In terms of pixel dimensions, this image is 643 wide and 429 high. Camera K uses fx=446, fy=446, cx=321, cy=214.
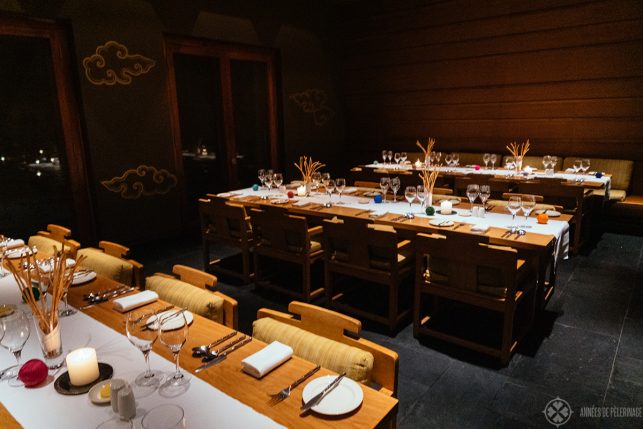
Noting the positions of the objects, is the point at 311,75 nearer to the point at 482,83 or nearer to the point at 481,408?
the point at 482,83

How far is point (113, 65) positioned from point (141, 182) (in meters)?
1.43

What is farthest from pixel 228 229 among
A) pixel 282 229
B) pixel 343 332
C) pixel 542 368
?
pixel 542 368

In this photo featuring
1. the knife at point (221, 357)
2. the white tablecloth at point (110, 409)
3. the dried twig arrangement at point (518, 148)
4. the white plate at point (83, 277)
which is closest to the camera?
the white tablecloth at point (110, 409)

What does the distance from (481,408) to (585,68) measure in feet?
18.4

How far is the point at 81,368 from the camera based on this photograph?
56.0 inches

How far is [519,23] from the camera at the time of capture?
6637mm

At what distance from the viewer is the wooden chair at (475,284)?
2.75m

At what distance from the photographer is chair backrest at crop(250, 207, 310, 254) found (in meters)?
3.72

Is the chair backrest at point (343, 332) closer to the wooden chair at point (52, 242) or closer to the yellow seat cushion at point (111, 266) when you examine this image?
the yellow seat cushion at point (111, 266)

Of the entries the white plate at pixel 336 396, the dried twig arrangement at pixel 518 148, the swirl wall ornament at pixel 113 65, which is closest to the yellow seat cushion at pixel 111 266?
the white plate at pixel 336 396

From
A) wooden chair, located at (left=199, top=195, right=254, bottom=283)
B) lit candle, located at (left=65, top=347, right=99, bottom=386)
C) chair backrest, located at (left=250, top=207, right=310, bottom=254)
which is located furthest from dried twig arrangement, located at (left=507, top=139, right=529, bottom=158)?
lit candle, located at (left=65, top=347, right=99, bottom=386)

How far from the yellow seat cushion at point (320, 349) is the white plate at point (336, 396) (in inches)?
7.1

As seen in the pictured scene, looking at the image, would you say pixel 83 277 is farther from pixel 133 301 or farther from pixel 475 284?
pixel 475 284

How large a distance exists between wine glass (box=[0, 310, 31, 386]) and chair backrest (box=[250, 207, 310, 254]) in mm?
A: 2342
